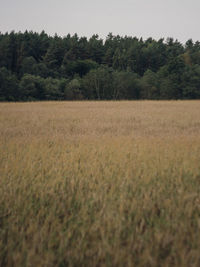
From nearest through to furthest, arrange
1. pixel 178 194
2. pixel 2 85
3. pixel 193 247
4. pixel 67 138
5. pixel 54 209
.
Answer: pixel 193 247 → pixel 54 209 → pixel 178 194 → pixel 67 138 → pixel 2 85

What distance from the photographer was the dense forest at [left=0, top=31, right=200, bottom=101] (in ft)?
126

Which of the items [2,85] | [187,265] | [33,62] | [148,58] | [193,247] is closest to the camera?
[187,265]

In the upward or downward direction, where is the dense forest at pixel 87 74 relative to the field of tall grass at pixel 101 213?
upward

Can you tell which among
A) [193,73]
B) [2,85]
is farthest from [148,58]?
[2,85]

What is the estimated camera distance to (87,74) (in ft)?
157

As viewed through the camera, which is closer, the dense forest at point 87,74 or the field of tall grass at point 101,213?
the field of tall grass at point 101,213

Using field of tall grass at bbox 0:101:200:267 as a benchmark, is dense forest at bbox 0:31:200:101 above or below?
above

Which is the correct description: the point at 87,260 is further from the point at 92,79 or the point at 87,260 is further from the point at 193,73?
the point at 193,73

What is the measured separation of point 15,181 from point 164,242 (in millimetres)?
1828

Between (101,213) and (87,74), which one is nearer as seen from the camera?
(101,213)

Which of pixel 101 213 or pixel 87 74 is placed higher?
pixel 87 74

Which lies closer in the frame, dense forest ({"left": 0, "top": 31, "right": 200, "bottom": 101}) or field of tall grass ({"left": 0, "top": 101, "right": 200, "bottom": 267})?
field of tall grass ({"left": 0, "top": 101, "right": 200, "bottom": 267})

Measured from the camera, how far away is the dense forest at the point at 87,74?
126ft

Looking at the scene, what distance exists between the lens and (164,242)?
4.43 feet
